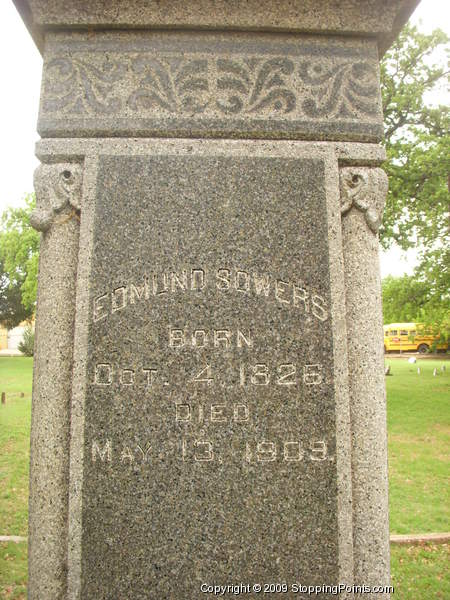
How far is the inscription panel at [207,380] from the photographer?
7.24 ft

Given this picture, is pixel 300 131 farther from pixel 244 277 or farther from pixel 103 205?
pixel 103 205

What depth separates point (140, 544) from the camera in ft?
7.23

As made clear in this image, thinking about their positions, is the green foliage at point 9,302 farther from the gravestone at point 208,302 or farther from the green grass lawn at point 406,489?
the gravestone at point 208,302

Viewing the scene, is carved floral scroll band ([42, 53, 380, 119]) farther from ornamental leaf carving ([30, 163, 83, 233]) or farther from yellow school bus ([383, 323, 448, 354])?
yellow school bus ([383, 323, 448, 354])

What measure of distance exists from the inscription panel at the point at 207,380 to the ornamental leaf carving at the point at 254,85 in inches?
13.2

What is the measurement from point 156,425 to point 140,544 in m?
0.57

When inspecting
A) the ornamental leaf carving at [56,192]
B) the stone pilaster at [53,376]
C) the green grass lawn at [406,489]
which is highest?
the ornamental leaf carving at [56,192]

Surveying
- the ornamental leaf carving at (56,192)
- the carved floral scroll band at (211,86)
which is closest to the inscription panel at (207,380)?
the ornamental leaf carving at (56,192)

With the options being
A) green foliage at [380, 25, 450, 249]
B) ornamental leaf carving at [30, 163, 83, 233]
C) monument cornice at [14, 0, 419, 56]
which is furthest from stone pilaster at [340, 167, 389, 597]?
green foliage at [380, 25, 450, 249]

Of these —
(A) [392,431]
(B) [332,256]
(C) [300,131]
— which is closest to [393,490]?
(A) [392,431]

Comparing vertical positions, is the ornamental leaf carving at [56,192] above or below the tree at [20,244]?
below

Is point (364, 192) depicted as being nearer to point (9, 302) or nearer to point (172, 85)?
point (172, 85)

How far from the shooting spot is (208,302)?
7.84 ft

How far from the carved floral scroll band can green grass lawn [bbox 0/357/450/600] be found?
12.1 ft
